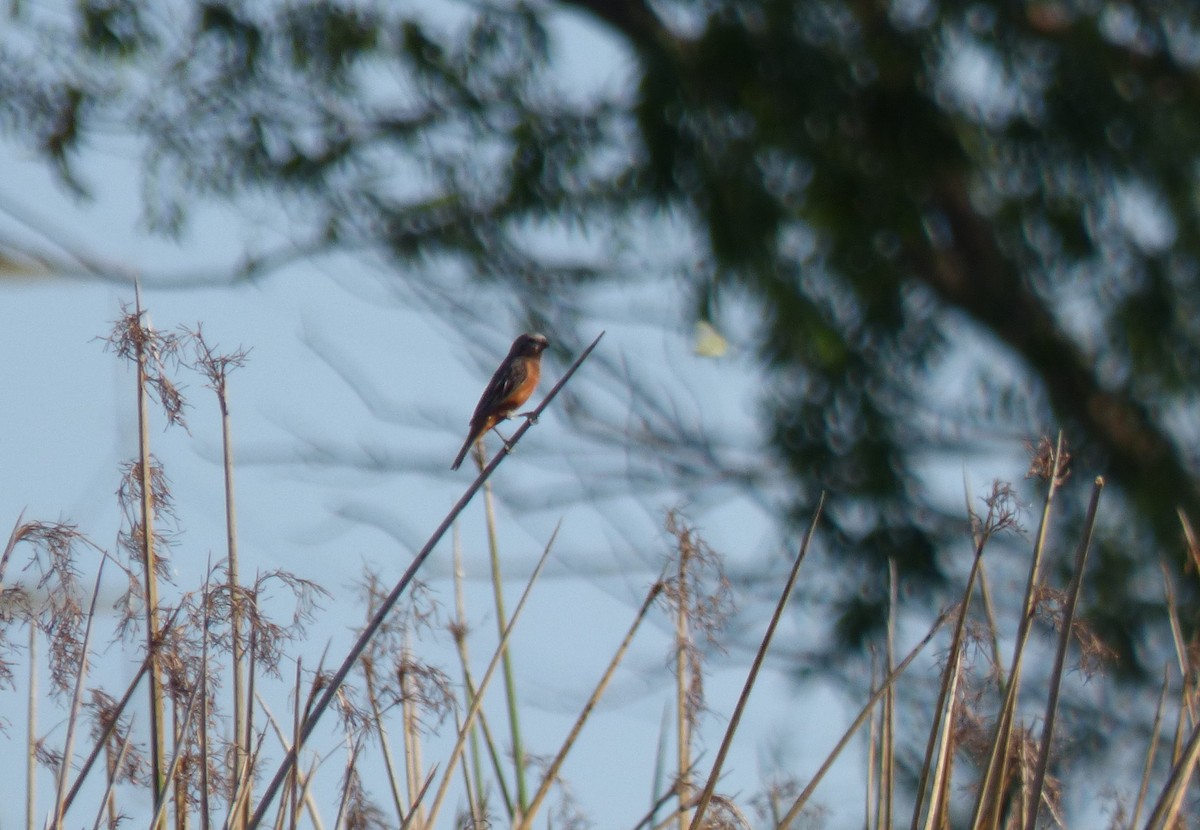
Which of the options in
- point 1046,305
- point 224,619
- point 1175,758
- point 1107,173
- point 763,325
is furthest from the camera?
point 1046,305

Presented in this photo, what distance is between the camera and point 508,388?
4.11 metres

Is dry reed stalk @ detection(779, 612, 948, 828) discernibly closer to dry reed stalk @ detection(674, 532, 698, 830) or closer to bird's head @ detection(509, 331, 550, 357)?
dry reed stalk @ detection(674, 532, 698, 830)

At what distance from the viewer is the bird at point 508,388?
13.3ft

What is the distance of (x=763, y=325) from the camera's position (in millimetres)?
5152

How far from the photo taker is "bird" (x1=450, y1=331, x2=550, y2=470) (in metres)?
4.05

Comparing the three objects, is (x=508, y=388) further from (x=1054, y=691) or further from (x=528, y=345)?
(x=1054, y=691)

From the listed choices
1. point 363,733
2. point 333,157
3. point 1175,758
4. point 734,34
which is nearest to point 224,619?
point 363,733

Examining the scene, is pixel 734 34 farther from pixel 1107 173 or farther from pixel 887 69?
pixel 1107 173

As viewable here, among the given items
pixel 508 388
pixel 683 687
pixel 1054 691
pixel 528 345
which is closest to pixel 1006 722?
pixel 1054 691

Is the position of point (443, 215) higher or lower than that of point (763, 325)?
higher

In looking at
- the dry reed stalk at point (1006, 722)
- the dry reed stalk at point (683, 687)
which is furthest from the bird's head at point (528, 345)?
the dry reed stalk at point (1006, 722)

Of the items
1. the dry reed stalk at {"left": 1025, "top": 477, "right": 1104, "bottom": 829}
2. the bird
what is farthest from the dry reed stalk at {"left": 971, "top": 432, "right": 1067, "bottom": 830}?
the bird

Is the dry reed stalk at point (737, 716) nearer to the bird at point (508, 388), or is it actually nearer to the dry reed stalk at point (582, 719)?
the dry reed stalk at point (582, 719)

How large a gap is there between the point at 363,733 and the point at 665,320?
3577 mm
